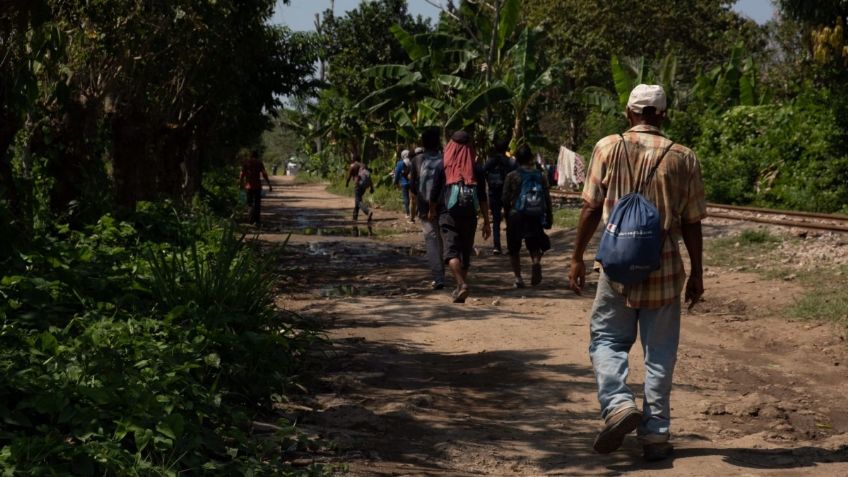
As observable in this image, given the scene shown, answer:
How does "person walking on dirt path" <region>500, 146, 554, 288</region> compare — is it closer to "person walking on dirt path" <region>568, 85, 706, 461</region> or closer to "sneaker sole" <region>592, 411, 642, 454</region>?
"person walking on dirt path" <region>568, 85, 706, 461</region>

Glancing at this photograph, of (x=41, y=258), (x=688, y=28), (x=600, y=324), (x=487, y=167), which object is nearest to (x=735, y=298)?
(x=487, y=167)

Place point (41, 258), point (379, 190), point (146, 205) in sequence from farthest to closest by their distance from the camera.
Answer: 1. point (379, 190)
2. point (146, 205)
3. point (41, 258)

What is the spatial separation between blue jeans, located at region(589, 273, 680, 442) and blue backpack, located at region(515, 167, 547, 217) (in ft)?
21.4

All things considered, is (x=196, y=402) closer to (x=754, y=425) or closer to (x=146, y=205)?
(x=754, y=425)

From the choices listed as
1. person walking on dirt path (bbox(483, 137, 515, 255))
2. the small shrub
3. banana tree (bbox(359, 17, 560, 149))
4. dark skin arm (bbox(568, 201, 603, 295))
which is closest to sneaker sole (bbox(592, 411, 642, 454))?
dark skin arm (bbox(568, 201, 603, 295))

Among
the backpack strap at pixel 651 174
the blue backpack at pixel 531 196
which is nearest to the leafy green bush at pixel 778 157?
the blue backpack at pixel 531 196

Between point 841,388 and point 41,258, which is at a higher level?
point 41,258

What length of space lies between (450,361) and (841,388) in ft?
9.32

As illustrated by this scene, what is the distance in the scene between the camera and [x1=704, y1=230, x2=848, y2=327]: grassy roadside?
10.5 meters

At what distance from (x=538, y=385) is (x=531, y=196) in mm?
5097

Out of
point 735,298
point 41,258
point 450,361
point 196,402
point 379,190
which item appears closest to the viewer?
point 196,402

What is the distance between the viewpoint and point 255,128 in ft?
103

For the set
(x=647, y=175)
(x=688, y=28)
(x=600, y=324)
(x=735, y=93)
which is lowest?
(x=600, y=324)

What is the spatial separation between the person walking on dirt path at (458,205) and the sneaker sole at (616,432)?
571cm
